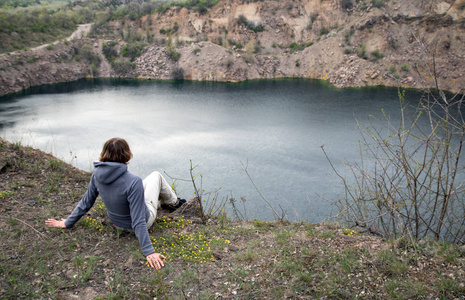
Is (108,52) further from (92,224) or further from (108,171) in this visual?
(108,171)

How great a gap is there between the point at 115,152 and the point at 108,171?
204 millimetres

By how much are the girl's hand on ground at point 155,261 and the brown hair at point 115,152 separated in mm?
1005

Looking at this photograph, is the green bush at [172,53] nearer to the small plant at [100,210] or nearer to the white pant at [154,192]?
the small plant at [100,210]

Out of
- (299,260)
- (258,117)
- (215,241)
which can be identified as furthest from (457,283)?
(258,117)

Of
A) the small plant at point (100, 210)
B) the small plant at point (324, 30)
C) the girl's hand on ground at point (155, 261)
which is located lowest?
the small plant at point (100, 210)

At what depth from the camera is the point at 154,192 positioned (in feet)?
13.4

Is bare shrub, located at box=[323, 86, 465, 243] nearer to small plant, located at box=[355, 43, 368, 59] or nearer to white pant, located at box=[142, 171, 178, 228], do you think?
white pant, located at box=[142, 171, 178, 228]

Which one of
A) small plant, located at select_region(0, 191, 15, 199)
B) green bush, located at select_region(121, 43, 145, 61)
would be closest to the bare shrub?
small plant, located at select_region(0, 191, 15, 199)

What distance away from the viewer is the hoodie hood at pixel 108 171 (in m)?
3.25

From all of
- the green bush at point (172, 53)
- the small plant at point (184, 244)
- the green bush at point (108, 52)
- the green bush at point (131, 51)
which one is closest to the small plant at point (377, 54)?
the green bush at point (172, 53)

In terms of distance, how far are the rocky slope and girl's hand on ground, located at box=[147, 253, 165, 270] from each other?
2554 centimetres

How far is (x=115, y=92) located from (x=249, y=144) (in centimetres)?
1682

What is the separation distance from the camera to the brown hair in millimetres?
3264

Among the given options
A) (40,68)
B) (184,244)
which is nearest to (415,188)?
(184,244)
